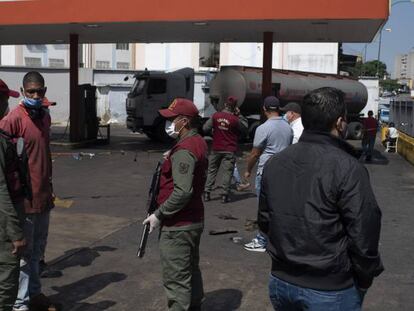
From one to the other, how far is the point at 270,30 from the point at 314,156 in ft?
51.9

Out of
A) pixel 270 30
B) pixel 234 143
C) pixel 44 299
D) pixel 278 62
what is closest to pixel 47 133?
pixel 44 299

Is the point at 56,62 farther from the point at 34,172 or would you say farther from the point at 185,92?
the point at 34,172

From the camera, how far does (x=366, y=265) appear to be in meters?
2.56

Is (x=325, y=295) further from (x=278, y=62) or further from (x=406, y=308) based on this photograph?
→ (x=278, y=62)

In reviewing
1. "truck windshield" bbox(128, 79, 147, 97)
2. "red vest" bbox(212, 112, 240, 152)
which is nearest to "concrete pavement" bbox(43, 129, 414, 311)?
"red vest" bbox(212, 112, 240, 152)

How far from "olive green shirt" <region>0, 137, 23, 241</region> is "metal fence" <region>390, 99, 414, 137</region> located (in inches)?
714

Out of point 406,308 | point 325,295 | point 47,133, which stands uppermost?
point 47,133

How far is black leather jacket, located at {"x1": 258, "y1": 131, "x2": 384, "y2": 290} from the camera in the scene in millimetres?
2529

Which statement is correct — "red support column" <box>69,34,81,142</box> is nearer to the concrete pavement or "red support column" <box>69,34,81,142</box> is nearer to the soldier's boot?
the concrete pavement

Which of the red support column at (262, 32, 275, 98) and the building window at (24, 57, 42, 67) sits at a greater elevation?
the building window at (24, 57, 42, 67)

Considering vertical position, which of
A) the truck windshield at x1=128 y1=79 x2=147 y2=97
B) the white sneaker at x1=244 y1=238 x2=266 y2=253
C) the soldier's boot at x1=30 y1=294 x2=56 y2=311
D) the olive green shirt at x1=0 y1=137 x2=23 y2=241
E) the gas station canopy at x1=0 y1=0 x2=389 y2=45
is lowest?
the white sneaker at x1=244 y1=238 x2=266 y2=253

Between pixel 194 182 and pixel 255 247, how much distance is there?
9.80 ft

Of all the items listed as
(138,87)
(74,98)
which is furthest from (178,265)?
(138,87)

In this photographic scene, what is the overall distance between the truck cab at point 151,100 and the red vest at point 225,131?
12.1 meters
